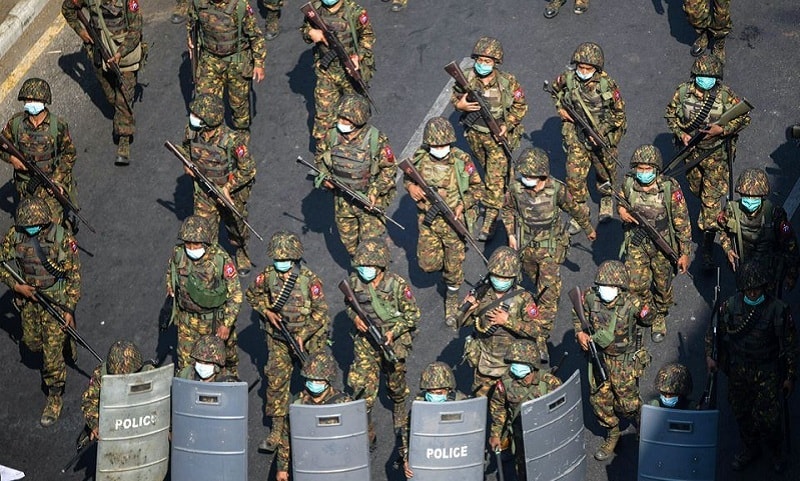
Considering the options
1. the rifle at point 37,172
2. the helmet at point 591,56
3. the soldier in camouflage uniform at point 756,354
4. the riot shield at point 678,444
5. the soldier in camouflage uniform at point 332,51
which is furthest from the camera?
the soldier in camouflage uniform at point 332,51

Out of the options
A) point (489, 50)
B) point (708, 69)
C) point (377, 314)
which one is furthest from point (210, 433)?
point (708, 69)

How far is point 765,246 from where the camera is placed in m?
19.8

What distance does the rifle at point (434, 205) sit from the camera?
2027cm

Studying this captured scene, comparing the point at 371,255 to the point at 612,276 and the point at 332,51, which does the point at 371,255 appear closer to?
the point at 612,276

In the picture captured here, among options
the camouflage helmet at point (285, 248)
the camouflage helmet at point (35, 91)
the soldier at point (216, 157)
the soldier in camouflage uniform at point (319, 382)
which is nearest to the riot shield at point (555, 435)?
the soldier in camouflage uniform at point (319, 382)

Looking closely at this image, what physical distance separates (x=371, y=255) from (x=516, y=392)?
2149mm

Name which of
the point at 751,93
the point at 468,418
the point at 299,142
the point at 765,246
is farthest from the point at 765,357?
the point at 299,142

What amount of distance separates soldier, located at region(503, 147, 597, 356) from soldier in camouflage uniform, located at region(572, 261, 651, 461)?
116 cm

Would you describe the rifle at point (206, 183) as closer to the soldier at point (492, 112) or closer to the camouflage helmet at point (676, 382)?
the soldier at point (492, 112)

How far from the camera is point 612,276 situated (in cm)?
1861

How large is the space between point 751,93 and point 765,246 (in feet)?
13.3

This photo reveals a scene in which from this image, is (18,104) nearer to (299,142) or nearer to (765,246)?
(299,142)

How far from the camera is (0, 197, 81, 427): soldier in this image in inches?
790

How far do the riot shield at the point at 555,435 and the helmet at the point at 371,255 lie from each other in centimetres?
260
